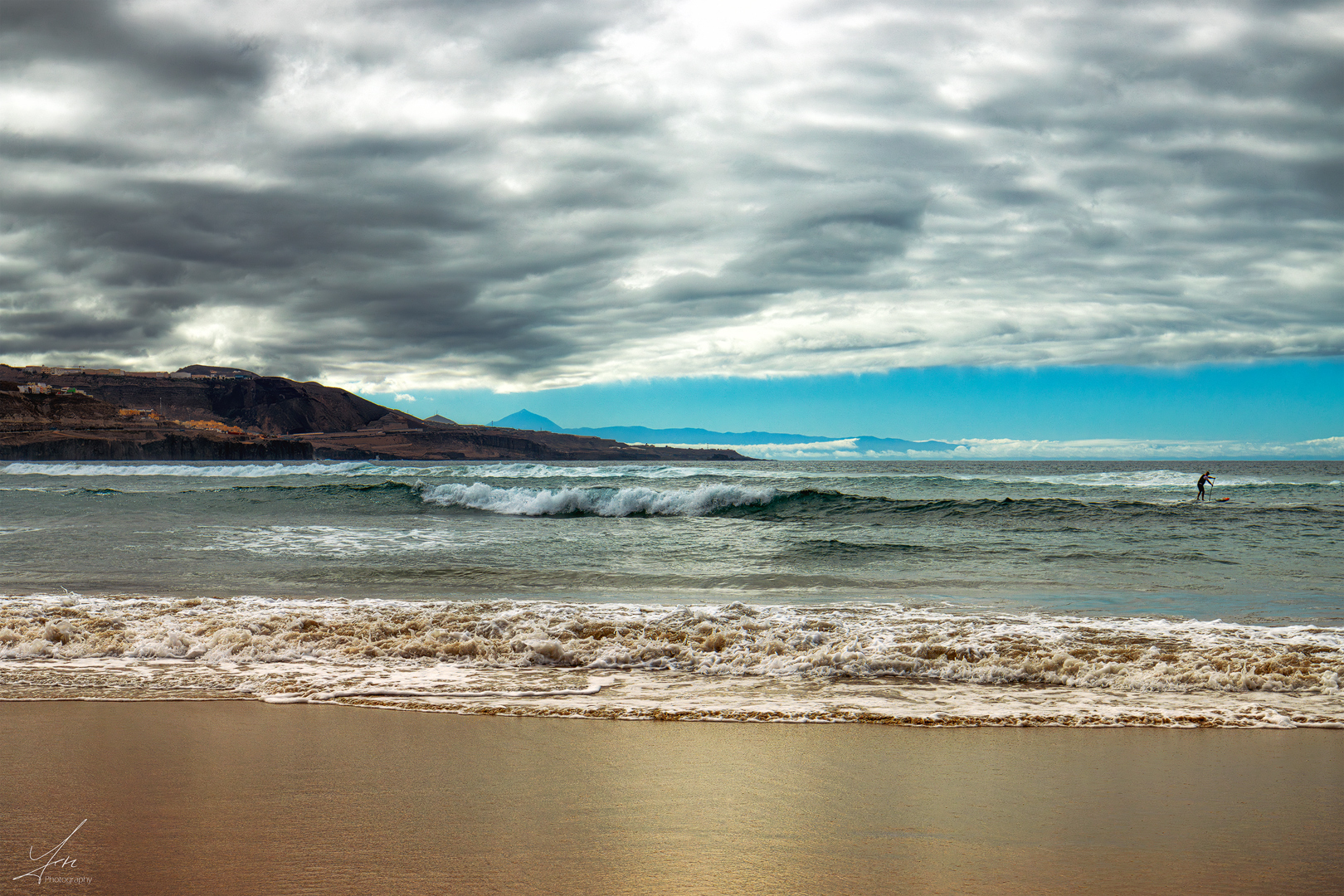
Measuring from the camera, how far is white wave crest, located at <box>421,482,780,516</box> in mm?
27906

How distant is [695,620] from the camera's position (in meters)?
8.12

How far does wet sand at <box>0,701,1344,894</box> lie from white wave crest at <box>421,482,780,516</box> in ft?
73.4

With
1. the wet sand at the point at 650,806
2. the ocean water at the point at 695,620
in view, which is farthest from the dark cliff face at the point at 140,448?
the wet sand at the point at 650,806

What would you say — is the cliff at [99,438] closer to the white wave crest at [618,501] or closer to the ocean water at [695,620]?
the white wave crest at [618,501]

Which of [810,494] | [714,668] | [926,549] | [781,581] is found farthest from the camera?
[810,494]

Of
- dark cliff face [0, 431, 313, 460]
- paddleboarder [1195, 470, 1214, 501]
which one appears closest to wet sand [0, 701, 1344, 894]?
paddleboarder [1195, 470, 1214, 501]

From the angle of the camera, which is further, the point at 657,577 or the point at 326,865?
the point at 657,577

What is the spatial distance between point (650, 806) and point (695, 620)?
4.39 m

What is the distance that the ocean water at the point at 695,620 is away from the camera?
5.96m

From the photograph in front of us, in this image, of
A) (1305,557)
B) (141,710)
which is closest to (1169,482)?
(1305,557)

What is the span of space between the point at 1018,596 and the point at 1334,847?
25.1 feet

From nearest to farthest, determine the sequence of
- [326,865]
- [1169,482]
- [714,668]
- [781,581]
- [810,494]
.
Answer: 1. [326,865]
2. [714,668]
3. [781,581]
4. [810,494]
5. [1169,482]

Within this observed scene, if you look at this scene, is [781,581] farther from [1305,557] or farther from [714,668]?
[1305,557]

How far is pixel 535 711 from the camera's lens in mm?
5504
